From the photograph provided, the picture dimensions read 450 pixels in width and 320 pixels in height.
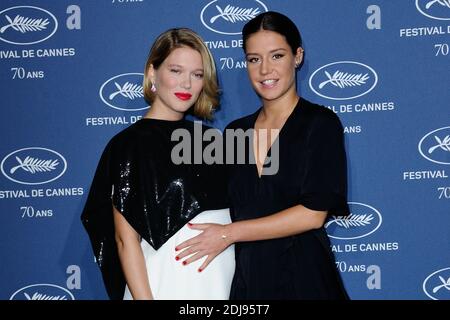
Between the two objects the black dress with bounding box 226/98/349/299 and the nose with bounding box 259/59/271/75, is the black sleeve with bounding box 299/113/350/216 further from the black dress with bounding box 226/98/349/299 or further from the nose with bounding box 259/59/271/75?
the nose with bounding box 259/59/271/75

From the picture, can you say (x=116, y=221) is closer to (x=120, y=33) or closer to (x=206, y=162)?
(x=206, y=162)

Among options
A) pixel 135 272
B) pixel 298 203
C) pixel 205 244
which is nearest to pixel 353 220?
pixel 298 203

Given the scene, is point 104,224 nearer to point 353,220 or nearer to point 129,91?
point 129,91

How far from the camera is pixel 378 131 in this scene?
9.55 feet

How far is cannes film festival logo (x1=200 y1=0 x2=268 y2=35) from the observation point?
2.96 meters

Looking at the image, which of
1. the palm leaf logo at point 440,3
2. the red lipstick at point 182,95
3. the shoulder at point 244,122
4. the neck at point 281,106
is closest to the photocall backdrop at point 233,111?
the palm leaf logo at point 440,3

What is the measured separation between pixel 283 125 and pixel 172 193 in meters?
0.50

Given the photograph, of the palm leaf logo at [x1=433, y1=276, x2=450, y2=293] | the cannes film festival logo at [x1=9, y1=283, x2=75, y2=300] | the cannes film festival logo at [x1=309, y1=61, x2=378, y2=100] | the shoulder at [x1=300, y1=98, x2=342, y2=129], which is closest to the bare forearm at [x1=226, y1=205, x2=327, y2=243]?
the shoulder at [x1=300, y1=98, x2=342, y2=129]

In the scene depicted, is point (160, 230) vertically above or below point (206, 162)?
below

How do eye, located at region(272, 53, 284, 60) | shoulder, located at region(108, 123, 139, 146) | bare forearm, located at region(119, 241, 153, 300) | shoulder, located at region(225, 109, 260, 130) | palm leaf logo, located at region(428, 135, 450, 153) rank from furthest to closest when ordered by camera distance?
palm leaf logo, located at region(428, 135, 450, 153), shoulder, located at region(225, 109, 260, 130), eye, located at region(272, 53, 284, 60), shoulder, located at region(108, 123, 139, 146), bare forearm, located at region(119, 241, 153, 300)

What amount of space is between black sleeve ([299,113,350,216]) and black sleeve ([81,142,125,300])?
0.73m

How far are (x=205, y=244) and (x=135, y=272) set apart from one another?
269 mm
